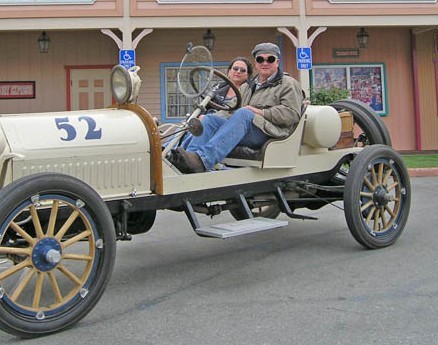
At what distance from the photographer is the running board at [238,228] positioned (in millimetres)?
3551

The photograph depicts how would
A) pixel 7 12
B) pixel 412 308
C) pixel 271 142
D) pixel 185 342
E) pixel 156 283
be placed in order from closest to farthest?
pixel 185 342 → pixel 412 308 → pixel 156 283 → pixel 271 142 → pixel 7 12

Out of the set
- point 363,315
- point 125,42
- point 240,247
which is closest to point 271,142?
point 240,247

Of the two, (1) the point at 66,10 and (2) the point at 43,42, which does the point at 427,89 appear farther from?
(2) the point at 43,42

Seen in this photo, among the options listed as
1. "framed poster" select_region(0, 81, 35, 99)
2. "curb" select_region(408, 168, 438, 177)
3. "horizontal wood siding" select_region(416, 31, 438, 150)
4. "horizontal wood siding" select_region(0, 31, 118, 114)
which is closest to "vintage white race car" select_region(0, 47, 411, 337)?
"curb" select_region(408, 168, 438, 177)

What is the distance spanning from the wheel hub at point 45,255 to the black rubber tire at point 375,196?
8.28 ft

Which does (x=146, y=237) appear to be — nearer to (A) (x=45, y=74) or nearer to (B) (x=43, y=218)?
(B) (x=43, y=218)

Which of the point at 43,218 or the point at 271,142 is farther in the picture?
the point at 271,142

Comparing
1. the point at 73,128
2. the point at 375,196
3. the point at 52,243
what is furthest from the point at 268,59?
the point at 52,243

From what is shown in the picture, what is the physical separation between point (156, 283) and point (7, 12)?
34.2 ft

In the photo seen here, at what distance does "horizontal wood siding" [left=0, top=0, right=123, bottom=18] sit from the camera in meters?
12.1

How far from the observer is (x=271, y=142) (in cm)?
425

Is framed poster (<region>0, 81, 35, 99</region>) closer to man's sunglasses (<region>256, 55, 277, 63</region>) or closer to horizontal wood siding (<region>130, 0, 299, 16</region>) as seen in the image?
horizontal wood siding (<region>130, 0, 299, 16</region>)

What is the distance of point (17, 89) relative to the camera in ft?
45.2

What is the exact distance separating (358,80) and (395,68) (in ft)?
3.79
